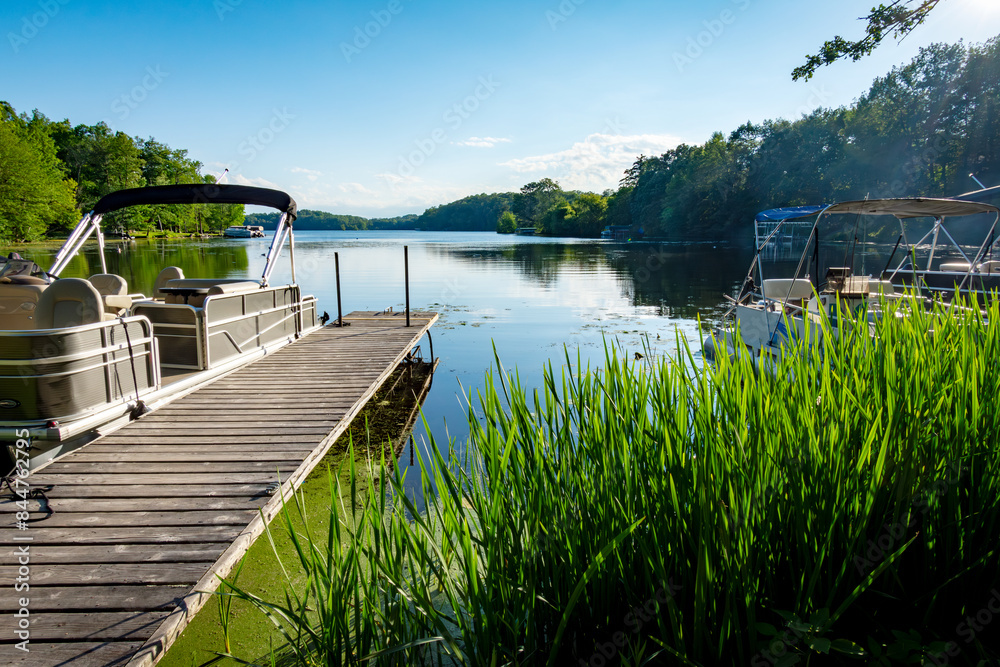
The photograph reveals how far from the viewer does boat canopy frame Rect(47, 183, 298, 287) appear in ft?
22.2

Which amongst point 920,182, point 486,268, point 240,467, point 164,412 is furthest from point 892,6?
point 920,182

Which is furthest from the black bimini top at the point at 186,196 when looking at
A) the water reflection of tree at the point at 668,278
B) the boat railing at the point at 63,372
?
the water reflection of tree at the point at 668,278

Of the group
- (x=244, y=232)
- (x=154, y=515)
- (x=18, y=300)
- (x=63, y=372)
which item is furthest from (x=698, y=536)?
(x=244, y=232)

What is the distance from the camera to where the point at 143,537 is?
121 inches

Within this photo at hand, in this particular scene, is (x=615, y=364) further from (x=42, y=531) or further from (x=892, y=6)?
(x=892, y=6)

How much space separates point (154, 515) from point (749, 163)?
220ft

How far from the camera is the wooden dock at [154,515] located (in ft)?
7.86

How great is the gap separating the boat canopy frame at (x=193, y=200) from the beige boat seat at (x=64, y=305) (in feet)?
6.92

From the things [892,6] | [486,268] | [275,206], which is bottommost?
[486,268]

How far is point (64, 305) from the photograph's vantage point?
15.2 feet

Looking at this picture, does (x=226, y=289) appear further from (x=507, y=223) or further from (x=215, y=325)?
(x=507, y=223)

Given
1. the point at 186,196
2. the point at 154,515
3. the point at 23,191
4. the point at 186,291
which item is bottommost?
the point at 154,515

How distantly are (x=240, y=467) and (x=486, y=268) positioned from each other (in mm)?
26503

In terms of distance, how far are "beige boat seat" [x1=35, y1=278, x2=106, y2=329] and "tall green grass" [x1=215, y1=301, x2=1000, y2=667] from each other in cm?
413
